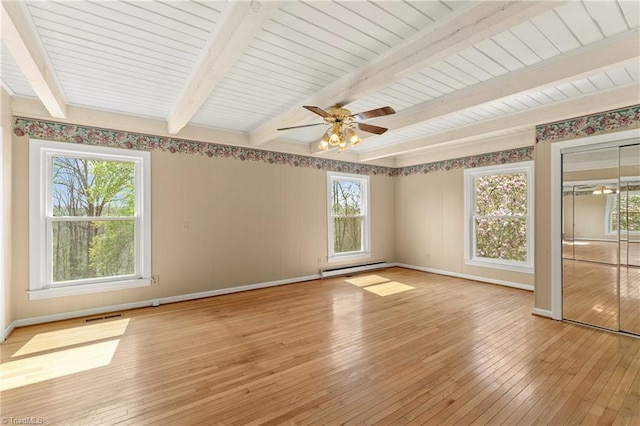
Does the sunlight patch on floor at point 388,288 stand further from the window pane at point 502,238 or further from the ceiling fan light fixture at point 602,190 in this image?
the ceiling fan light fixture at point 602,190

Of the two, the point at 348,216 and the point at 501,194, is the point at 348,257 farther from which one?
the point at 501,194

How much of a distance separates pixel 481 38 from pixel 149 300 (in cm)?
468

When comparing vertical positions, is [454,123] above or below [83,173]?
above

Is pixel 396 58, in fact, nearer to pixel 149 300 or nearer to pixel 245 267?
pixel 245 267

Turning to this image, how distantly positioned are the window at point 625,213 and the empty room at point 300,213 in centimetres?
1

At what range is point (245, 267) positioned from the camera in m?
4.90

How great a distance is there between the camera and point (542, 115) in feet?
11.6

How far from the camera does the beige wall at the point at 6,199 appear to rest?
2.99 metres

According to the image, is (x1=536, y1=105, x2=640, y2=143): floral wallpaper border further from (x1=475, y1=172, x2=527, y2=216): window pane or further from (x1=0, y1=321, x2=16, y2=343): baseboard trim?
(x1=0, y1=321, x2=16, y2=343): baseboard trim

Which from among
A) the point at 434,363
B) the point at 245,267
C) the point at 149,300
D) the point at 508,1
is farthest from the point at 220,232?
the point at 508,1

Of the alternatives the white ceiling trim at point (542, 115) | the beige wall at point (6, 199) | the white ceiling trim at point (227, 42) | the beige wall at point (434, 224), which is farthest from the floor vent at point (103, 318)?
the beige wall at point (434, 224)

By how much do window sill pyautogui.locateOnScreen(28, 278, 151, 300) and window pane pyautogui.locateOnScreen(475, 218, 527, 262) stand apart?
5.67m

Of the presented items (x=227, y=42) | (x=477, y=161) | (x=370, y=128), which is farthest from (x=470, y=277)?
(x=227, y=42)

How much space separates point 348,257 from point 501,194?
10.2 feet
